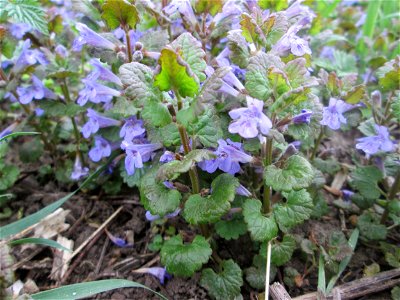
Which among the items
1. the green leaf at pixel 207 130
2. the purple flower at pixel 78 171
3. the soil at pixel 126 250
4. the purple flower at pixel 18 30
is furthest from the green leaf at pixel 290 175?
the purple flower at pixel 18 30

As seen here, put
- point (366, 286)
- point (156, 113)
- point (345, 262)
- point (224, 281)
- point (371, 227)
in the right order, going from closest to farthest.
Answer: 1. point (156, 113)
2. point (224, 281)
3. point (366, 286)
4. point (345, 262)
5. point (371, 227)

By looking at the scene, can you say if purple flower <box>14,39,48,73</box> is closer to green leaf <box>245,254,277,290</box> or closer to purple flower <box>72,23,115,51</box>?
purple flower <box>72,23,115,51</box>

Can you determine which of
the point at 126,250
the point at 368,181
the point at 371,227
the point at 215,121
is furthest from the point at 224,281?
the point at 368,181

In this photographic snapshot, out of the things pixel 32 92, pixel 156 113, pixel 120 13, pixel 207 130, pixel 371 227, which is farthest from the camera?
pixel 32 92

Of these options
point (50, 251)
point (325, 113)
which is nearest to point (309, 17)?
point (325, 113)

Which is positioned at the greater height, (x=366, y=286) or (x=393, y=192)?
(x=393, y=192)

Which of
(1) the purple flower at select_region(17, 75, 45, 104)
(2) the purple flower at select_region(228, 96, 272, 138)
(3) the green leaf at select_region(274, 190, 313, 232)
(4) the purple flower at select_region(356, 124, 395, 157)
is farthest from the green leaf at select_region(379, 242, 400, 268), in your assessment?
(1) the purple flower at select_region(17, 75, 45, 104)

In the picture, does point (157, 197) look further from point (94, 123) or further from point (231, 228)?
point (94, 123)
